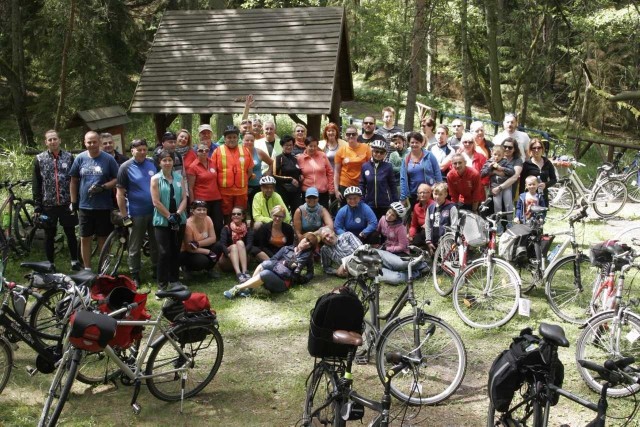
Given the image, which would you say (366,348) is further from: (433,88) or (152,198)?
(433,88)

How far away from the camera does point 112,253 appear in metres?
8.19

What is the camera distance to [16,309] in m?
5.53

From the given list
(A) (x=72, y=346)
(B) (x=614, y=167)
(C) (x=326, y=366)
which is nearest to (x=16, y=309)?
(A) (x=72, y=346)

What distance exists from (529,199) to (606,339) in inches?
128

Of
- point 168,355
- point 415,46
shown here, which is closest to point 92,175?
point 168,355

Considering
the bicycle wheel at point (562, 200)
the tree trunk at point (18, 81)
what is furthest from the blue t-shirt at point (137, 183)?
the tree trunk at point (18, 81)

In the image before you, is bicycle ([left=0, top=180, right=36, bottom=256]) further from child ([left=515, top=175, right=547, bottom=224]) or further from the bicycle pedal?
child ([left=515, top=175, right=547, bottom=224])

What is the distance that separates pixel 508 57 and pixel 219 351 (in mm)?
22934

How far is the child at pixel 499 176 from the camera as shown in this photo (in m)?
8.54

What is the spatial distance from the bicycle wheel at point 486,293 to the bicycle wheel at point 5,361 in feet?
14.3

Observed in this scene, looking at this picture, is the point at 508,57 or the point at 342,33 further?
the point at 508,57

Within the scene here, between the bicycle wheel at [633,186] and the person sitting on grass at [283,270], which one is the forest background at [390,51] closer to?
the bicycle wheel at [633,186]

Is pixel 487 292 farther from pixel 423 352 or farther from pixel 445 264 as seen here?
pixel 423 352

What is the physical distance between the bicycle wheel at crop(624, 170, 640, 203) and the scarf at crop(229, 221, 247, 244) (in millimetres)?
7971
